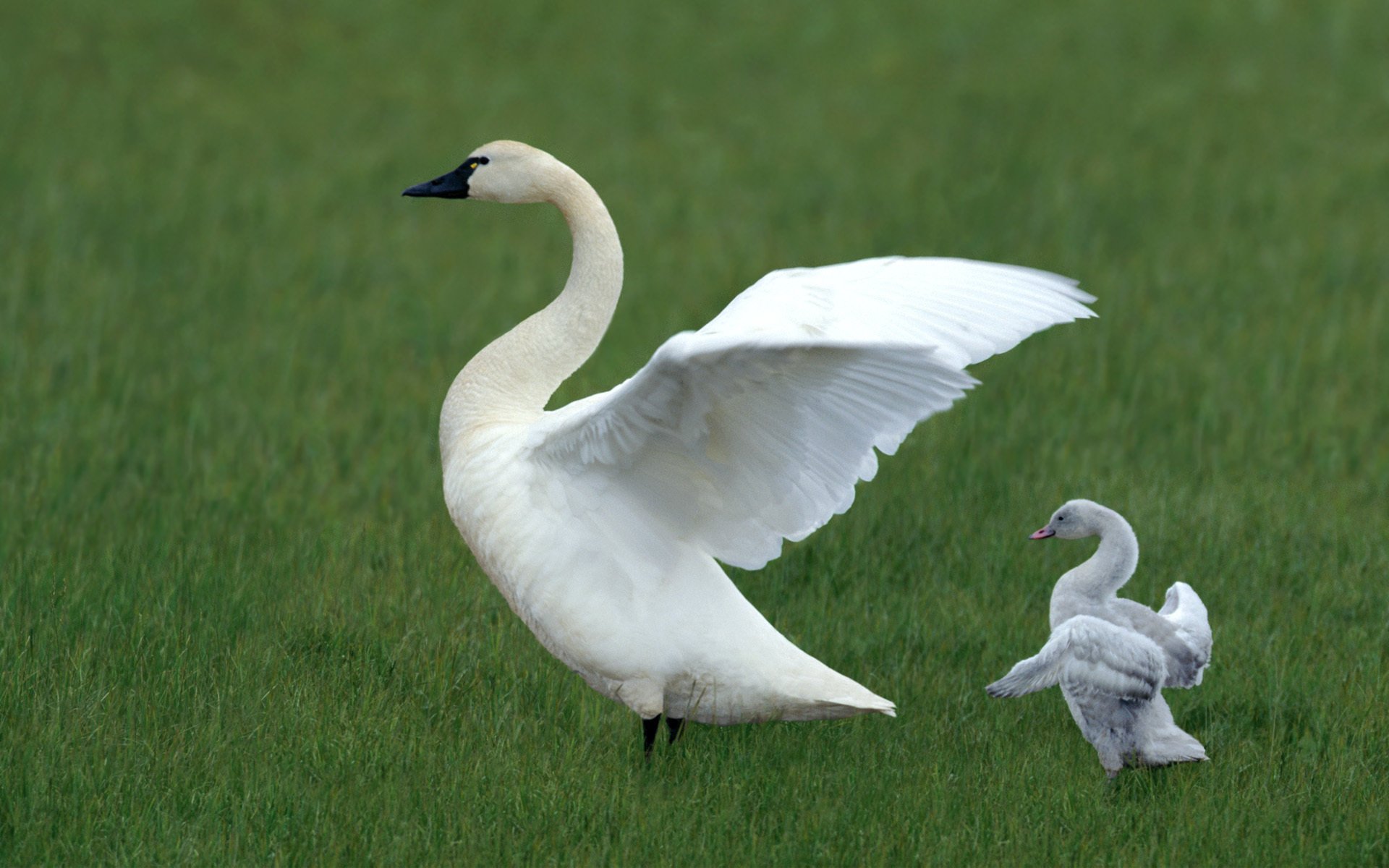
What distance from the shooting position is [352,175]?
13922mm

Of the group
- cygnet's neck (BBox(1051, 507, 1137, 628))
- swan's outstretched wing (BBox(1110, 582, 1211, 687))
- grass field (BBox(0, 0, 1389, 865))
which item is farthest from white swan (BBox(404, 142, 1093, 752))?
swan's outstretched wing (BBox(1110, 582, 1211, 687))

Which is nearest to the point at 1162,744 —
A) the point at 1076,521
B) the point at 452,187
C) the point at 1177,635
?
the point at 1177,635

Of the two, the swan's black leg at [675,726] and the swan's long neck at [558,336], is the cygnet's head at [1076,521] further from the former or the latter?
the swan's long neck at [558,336]

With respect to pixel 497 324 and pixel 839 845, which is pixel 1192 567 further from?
pixel 497 324

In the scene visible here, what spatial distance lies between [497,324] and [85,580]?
4.63 meters

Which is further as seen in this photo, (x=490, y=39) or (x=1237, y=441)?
(x=490, y=39)

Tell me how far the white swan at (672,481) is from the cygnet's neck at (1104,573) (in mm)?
701

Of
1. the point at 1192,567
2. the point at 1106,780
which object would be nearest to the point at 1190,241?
the point at 1192,567

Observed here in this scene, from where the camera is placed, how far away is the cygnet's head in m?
→ 5.41

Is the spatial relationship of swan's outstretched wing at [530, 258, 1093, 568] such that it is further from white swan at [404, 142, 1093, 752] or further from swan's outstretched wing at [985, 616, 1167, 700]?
swan's outstretched wing at [985, 616, 1167, 700]

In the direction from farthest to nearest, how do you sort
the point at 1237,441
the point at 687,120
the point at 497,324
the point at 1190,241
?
1. the point at 687,120
2. the point at 1190,241
3. the point at 497,324
4. the point at 1237,441

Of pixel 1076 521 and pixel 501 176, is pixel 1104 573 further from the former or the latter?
pixel 501 176

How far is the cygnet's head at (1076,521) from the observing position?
17.8ft

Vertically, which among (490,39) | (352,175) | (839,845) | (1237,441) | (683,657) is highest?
(490,39)
